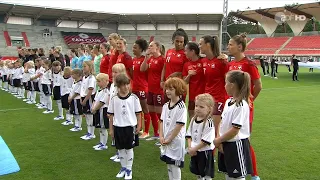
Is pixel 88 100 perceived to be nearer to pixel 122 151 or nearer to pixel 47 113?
pixel 122 151

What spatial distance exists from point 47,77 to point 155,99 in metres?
4.78

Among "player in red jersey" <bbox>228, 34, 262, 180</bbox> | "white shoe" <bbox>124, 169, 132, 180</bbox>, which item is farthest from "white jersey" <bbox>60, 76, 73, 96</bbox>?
"player in red jersey" <bbox>228, 34, 262, 180</bbox>

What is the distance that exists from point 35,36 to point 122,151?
39.8 m

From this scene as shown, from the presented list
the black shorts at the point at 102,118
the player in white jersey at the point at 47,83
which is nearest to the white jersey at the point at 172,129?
the black shorts at the point at 102,118

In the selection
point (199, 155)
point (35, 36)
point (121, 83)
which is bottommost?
point (199, 155)

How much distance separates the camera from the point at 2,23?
37375mm

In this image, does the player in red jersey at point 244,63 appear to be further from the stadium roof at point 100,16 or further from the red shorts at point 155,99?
the stadium roof at point 100,16

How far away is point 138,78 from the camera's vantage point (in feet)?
19.6

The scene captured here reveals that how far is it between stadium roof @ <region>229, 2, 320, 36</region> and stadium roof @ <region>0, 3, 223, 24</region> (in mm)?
8835

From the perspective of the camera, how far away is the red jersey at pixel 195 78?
183 inches

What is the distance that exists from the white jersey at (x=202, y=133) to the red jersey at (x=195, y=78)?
1563 millimetres

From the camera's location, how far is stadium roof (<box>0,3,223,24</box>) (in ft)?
117

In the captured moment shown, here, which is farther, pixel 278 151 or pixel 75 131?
pixel 75 131

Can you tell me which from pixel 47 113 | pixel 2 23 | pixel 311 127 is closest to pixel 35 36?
pixel 2 23
